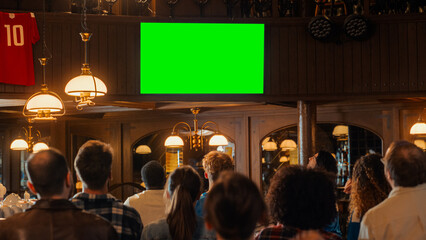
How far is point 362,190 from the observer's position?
Result: 10.9 ft

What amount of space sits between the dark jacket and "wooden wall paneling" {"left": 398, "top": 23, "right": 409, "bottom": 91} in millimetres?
6020

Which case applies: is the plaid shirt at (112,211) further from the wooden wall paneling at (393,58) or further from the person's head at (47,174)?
the wooden wall paneling at (393,58)

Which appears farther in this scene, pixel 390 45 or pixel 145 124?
pixel 145 124

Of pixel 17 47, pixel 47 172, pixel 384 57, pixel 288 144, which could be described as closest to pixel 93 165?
pixel 47 172

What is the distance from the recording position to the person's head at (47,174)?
253cm

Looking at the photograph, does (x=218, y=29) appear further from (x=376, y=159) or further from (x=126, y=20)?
(x=376, y=159)

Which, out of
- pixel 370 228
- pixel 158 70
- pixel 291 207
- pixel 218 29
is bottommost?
pixel 370 228

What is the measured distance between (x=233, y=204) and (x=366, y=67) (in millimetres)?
6326

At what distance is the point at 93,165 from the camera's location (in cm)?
294

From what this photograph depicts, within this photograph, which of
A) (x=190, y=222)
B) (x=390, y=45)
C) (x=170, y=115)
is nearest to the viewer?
(x=190, y=222)

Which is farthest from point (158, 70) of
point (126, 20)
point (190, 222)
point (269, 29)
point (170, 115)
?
point (190, 222)

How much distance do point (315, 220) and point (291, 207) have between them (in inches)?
4.5

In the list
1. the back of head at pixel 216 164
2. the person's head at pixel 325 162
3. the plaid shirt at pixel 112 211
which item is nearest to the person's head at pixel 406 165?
the plaid shirt at pixel 112 211

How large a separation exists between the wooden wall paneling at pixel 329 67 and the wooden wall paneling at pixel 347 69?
0.55 ft
